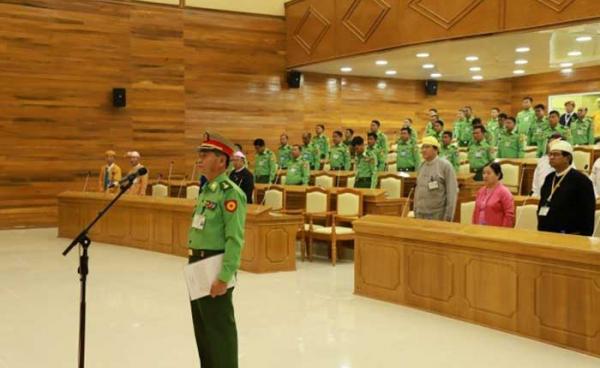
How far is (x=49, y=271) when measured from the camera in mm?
8125

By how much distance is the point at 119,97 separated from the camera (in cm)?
1353

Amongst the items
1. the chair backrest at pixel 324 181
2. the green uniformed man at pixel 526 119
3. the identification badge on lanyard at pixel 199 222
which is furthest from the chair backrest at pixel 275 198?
the identification badge on lanyard at pixel 199 222

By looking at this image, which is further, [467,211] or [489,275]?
[467,211]

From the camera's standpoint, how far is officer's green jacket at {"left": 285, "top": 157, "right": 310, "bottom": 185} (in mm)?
11648

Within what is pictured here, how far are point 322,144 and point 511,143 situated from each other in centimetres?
428

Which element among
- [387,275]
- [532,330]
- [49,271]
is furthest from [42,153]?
[532,330]

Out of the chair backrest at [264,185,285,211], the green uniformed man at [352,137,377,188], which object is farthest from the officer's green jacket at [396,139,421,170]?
the chair backrest at [264,185,285,211]

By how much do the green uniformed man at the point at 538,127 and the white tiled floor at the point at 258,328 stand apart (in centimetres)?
599

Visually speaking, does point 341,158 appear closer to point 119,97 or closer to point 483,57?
point 483,57

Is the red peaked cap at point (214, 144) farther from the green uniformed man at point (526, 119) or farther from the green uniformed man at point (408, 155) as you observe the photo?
the green uniformed man at point (526, 119)

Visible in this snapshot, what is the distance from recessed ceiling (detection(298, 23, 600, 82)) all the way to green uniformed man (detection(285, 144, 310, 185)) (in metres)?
2.63

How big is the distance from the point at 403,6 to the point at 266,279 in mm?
6208

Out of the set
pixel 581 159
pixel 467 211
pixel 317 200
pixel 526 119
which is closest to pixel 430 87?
pixel 526 119

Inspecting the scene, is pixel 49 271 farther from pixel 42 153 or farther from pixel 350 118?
pixel 350 118
